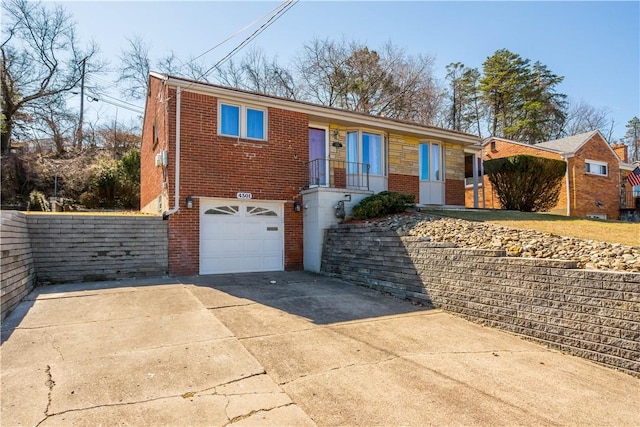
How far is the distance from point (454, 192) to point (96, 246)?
12760 mm

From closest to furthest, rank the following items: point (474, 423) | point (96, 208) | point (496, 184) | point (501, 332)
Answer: point (474, 423) → point (501, 332) → point (496, 184) → point (96, 208)

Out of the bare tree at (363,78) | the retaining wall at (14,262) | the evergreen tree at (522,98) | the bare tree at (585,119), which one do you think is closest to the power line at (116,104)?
the bare tree at (363,78)

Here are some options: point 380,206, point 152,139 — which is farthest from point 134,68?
point 380,206

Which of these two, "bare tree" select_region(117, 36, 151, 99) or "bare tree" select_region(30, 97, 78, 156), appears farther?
"bare tree" select_region(117, 36, 151, 99)

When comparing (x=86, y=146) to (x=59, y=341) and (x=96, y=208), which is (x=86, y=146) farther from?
(x=59, y=341)

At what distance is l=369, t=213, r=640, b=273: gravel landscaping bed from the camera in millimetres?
4953

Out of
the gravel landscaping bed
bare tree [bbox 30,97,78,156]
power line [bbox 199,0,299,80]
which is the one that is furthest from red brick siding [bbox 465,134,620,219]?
bare tree [bbox 30,97,78,156]

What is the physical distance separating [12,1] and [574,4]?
29.5 metres

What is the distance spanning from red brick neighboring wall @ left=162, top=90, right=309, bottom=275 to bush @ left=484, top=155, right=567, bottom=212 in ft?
29.6

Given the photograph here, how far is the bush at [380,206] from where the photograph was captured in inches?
388

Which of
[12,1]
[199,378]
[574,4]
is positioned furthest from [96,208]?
[574,4]

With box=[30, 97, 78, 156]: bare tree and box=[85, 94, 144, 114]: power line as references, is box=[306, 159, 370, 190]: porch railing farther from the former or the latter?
box=[85, 94, 144, 114]: power line

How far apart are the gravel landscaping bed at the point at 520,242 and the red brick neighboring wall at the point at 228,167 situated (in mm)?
3008

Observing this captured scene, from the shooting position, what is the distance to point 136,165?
2002 centimetres
